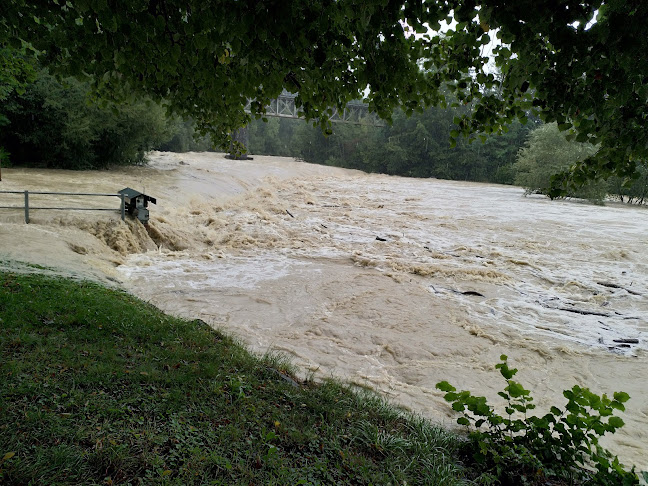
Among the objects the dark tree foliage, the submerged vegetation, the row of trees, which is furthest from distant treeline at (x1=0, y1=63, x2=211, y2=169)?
the row of trees

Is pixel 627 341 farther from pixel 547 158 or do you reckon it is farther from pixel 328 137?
pixel 547 158

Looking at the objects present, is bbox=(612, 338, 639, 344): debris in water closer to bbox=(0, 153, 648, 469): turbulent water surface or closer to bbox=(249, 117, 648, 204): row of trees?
bbox=(0, 153, 648, 469): turbulent water surface

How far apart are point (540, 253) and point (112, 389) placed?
14232 mm

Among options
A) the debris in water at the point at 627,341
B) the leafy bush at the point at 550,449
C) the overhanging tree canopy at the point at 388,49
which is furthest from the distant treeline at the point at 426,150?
the leafy bush at the point at 550,449

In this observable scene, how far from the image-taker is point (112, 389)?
3.81 metres

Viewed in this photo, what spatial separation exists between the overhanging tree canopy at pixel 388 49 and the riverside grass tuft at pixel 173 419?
2577 millimetres

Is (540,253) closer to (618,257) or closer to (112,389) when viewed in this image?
(618,257)

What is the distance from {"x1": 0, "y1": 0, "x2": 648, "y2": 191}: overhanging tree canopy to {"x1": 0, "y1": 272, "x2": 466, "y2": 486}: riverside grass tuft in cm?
258

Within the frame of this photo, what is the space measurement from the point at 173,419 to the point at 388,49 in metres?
3.21

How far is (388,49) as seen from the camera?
3.28m

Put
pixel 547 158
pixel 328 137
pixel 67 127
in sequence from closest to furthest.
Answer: pixel 67 127 → pixel 547 158 → pixel 328 137

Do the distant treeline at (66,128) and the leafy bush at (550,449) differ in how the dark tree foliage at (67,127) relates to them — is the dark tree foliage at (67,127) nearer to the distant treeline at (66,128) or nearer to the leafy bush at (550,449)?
the distant treeline at (66,128)

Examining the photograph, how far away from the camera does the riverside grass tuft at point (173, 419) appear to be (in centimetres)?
296

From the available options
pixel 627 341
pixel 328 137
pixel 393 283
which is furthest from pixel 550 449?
pixel 328 137
